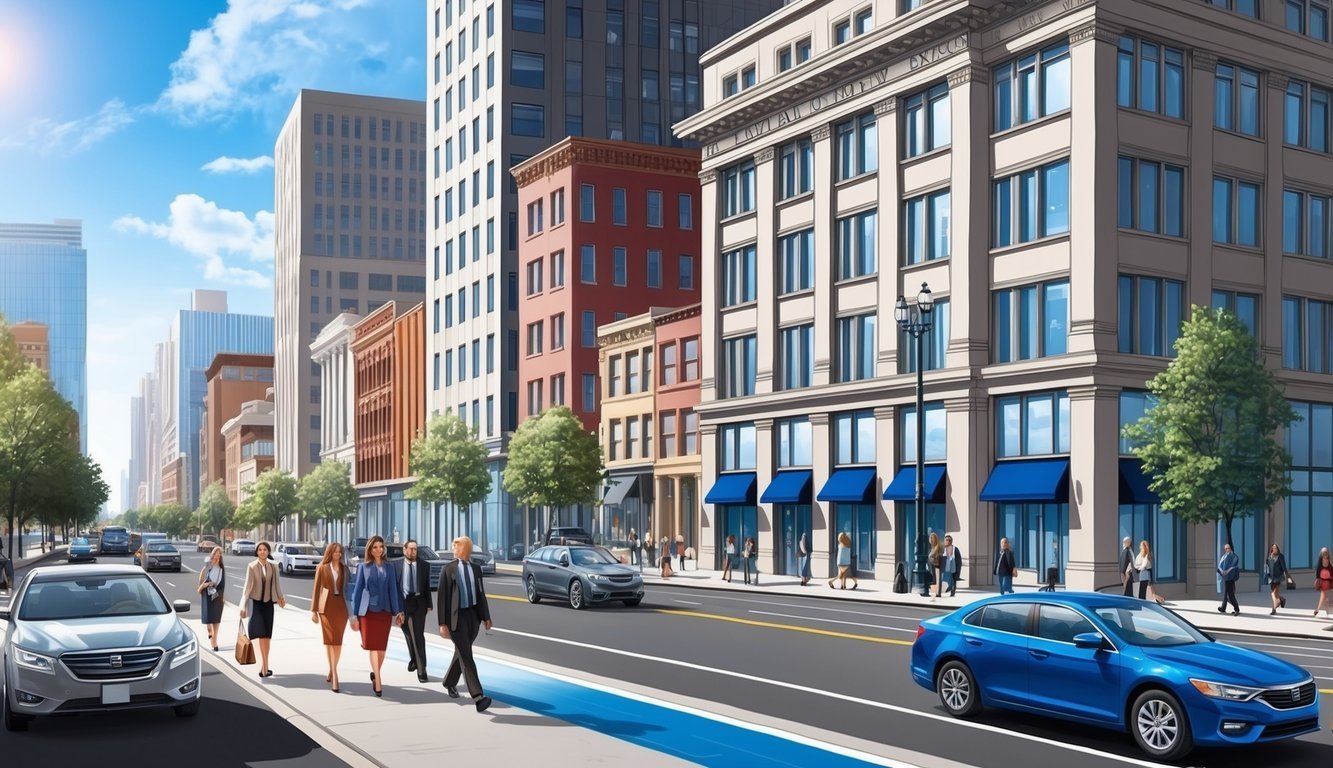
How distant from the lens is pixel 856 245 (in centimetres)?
4831

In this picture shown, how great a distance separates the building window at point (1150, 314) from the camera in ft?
131

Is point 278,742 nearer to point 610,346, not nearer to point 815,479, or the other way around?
point 815,479

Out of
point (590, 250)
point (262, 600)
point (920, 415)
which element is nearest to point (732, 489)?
point (920, 415)

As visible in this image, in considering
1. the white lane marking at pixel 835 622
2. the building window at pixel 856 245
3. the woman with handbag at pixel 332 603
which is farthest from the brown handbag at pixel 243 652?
the building window at pixel 856 245

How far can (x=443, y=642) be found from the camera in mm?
22750

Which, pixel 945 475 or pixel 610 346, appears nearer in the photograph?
pixel 945 475

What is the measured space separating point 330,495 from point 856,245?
7391 cm

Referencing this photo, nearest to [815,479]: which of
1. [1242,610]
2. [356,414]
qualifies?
[1242,610]

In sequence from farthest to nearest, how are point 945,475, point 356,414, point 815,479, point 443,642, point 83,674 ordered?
1. point 356,414
2. point 815,479
3. point 945,475
4. point 443,642
5. point 83,674

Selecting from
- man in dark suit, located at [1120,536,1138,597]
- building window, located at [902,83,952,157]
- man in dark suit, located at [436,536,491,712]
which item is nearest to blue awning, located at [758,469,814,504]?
building window, located at [902,83,952,157]

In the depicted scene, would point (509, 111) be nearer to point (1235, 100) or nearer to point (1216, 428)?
point (1235, 100)

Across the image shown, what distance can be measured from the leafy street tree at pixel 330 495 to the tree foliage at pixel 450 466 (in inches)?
1520

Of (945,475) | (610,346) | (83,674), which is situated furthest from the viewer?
(610,346)

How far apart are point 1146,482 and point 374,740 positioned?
30851 millimetres
